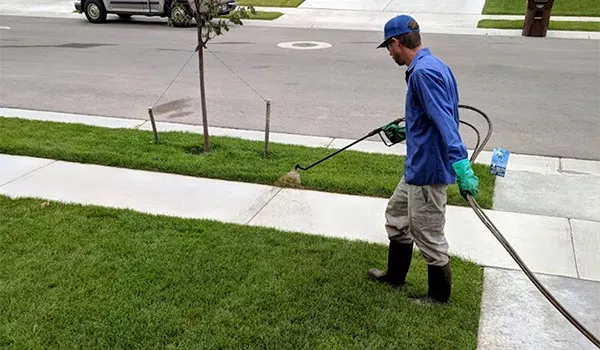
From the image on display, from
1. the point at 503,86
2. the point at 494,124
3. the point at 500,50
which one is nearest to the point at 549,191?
the point at 494,124

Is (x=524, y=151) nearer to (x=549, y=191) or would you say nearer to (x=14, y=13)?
(x=549, y=191)

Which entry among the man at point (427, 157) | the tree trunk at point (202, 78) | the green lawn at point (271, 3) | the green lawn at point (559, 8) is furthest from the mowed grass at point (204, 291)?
the green lawn at point (271, 3)

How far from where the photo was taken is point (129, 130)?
775 centimetres

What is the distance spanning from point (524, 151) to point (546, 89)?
363 cm

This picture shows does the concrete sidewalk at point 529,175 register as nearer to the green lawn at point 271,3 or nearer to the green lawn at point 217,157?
the green lawn at point 217,157

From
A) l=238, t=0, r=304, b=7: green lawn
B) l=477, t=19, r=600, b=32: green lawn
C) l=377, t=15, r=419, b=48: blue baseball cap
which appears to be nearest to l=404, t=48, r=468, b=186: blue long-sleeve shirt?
l=377, t=15, r=419, b=48: blue baseball cap

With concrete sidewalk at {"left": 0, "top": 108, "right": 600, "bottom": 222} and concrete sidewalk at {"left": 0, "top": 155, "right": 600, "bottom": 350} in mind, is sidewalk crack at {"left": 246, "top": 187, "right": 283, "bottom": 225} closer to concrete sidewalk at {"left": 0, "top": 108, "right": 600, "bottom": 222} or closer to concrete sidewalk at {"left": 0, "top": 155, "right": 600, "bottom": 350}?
concrete sidewalk at {"left": 0, "top": 155, "right": 600, "bottom": 350}

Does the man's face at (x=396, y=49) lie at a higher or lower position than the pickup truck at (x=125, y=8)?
higher

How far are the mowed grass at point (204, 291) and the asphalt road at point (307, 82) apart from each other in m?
3.55

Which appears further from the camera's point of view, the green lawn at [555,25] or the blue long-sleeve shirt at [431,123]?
the green lawn at [555,25]

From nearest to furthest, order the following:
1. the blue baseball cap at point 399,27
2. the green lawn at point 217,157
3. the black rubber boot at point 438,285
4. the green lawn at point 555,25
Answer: the blue baseball cap at point 399,27
the black rubber boot at point 438,285
the green lawn at point 217,157
the green lawn at point 555,25

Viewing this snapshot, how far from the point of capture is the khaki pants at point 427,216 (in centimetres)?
347

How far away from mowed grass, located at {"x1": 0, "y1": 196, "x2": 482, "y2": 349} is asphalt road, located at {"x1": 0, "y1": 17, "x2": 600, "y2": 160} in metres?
3.55

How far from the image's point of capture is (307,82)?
427 inches
